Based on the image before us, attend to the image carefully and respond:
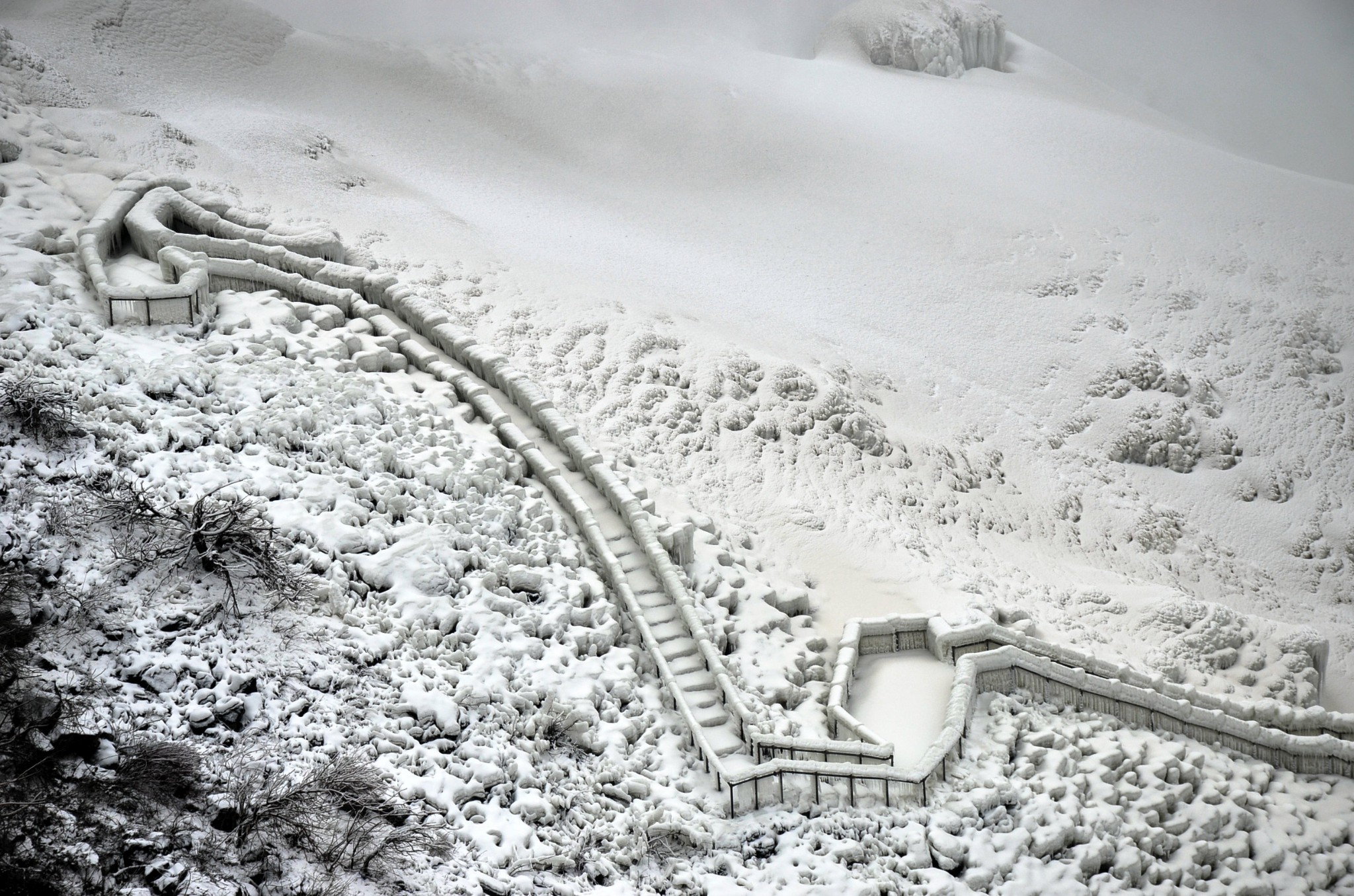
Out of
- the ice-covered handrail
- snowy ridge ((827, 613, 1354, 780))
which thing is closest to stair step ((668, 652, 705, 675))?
snowy ridge ((827, 613, 1354, 780))

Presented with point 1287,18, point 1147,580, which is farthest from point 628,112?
point 1287,18

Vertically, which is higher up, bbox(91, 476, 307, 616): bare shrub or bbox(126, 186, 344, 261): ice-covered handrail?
bbox(126, 186, 344, 261): ice-covered handrail

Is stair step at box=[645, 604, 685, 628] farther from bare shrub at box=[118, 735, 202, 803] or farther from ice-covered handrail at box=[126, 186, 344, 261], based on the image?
ice-covered handrail at box=[126, 186, 344, 261]

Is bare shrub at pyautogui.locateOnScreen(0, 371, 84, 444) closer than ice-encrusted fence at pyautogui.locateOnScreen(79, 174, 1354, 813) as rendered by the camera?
No

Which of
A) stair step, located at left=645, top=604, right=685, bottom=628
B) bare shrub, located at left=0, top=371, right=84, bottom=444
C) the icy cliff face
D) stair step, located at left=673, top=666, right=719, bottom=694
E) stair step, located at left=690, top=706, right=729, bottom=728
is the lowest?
stair step, located at left=690, top=706, right=729, bottom=728

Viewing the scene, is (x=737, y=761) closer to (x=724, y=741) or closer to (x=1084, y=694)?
(x=724, y=741)

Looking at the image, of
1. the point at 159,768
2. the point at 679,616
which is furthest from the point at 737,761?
the point at 159,768

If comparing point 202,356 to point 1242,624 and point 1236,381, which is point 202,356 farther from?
point 1236,381
